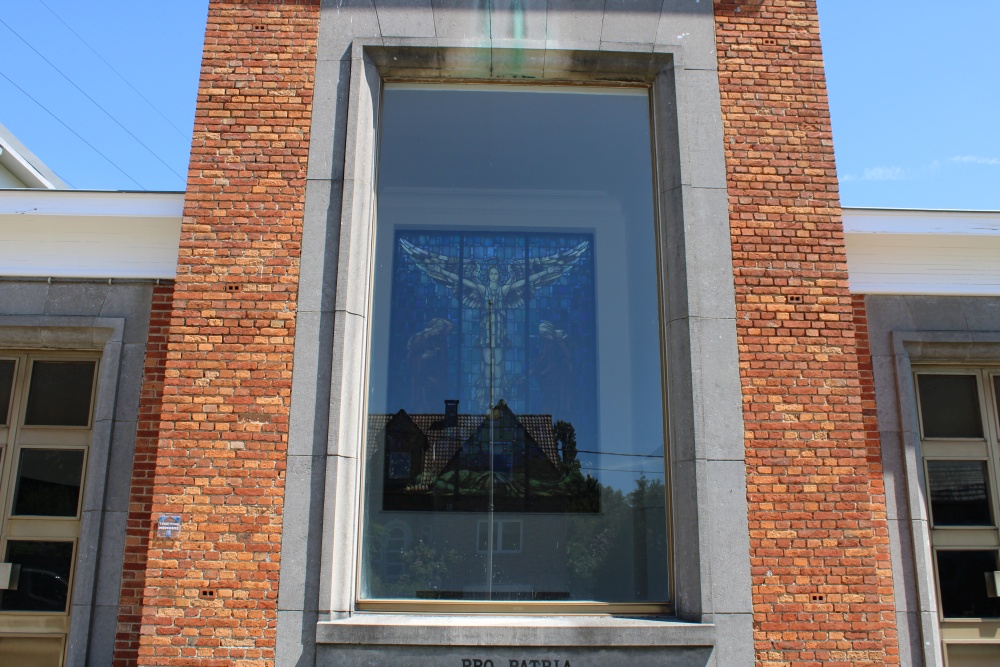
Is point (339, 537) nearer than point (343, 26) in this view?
Yes

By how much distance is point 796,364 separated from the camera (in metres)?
6.61

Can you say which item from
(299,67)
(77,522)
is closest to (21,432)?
(77,522)

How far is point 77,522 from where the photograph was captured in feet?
24.3

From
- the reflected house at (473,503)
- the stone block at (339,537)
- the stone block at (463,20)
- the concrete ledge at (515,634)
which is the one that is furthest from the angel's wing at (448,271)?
the concrete ledge at (515,634)

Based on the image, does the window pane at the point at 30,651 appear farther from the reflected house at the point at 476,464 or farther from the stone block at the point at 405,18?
the stone block at the point at 405,18

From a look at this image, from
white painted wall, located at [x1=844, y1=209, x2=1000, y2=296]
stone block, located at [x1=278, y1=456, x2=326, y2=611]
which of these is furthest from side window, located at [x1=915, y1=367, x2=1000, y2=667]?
stone block, located at [x1=278, y1=456, x2=326, y2=611]

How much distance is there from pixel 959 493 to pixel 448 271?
5.40 meters

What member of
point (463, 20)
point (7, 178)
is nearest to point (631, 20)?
point (463, 20)

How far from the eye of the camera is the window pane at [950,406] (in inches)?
313

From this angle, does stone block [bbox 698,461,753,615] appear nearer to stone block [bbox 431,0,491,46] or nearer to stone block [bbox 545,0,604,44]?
stone block [bbox 545,0,604,44]

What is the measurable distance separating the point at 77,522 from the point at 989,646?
8572 millimetres

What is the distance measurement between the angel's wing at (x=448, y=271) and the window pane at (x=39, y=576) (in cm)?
417

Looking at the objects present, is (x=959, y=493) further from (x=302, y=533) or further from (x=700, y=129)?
(x=302, y=533)

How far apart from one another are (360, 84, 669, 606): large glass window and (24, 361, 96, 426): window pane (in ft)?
10.2
